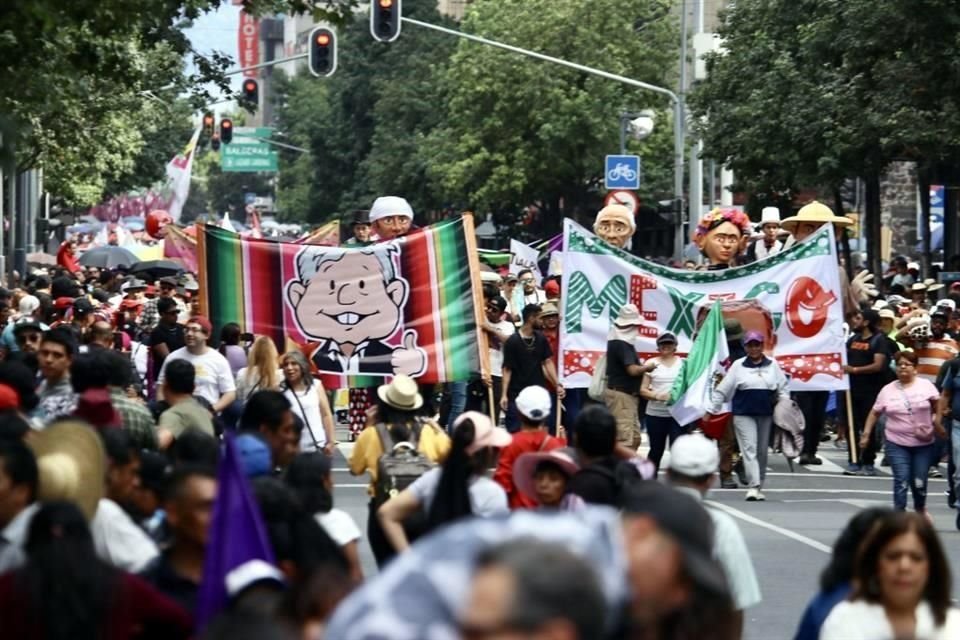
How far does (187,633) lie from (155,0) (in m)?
9.73

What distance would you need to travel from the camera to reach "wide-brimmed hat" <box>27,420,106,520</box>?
7.27m

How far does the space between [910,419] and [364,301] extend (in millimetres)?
4392

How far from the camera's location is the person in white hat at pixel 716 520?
7.66m

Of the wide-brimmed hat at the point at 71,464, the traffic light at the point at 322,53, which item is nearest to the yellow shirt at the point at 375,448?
the wide-brimmed hat at the point at 71,464

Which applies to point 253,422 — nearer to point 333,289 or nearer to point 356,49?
point 333,289

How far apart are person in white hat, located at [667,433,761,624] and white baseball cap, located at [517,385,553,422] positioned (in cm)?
221

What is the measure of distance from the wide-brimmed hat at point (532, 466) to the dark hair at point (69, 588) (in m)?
3.53

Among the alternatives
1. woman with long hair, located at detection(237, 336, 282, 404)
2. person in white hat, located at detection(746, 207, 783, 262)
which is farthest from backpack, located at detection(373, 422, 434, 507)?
person in white hat, located at detection(746, 207, 783, 262)

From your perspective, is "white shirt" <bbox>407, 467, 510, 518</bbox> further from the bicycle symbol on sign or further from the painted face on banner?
the bicycle symbol on sign

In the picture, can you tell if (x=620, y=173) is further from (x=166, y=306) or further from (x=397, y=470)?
(x=397, y=470)

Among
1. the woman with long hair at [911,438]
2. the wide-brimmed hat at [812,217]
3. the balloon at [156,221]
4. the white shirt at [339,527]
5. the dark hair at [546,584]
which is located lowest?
the woman with long hair at [911,438]

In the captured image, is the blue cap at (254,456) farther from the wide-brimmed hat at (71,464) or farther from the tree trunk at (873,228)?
the tree trunk at (873,228)

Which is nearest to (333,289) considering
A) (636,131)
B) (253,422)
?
(253,422)

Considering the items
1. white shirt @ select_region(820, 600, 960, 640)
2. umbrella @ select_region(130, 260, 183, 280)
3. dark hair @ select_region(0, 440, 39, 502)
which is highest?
umbrella @ select_region(130, 260, 183, 280)
